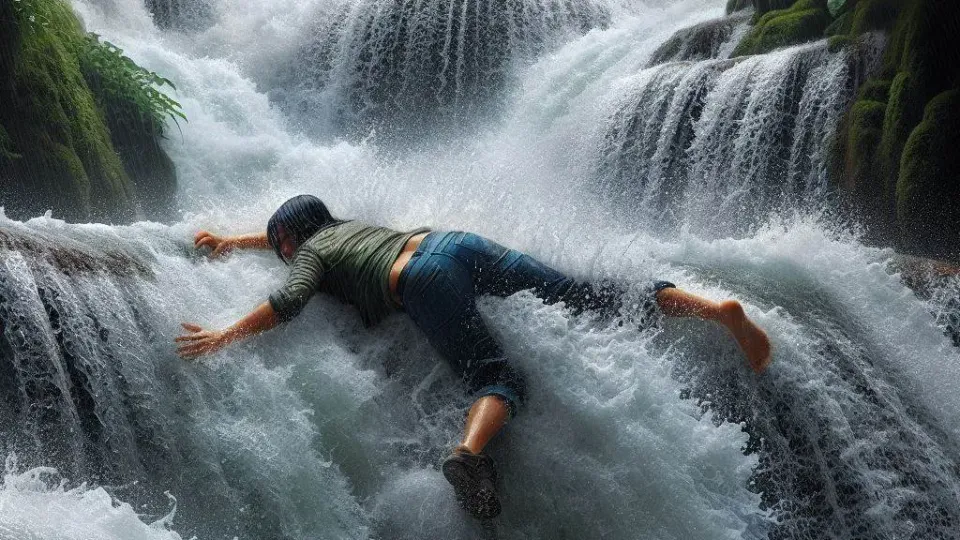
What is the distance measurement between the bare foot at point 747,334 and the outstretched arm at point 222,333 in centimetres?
190

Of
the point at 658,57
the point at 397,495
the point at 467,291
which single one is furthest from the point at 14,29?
the point at 658,57

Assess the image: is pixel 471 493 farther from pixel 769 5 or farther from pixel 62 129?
pixel 769 5

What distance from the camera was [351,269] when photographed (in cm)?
404

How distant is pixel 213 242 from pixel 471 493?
199 cm

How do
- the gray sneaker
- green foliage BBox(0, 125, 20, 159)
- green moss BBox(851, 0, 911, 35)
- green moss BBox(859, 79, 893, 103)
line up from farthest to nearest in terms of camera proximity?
green moss BBox(851, 0, 911, 35) → green moss BBox(859, 79, 893, 103) → green foliage BBox(0, 125, 20, 159) → the gray sneaker

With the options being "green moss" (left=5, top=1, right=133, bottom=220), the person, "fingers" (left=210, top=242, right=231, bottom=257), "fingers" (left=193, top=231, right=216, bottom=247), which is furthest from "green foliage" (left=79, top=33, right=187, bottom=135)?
the person

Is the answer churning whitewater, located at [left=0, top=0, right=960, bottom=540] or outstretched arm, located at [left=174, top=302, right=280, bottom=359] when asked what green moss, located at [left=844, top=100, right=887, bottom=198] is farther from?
outstretched arm, located at [left=174, top=302, right=280, bottom=359]

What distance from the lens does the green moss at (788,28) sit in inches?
337

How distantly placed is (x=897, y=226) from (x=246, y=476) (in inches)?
210

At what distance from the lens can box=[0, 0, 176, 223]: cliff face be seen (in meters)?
6.30

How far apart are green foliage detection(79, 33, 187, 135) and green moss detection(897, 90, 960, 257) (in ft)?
20.6

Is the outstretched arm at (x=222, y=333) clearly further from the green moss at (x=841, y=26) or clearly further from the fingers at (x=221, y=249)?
the green moss at (x=841, y=26)

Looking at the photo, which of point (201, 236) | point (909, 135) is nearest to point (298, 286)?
point (201, 236)

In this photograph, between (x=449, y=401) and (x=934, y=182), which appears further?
(x=934, y=182)
